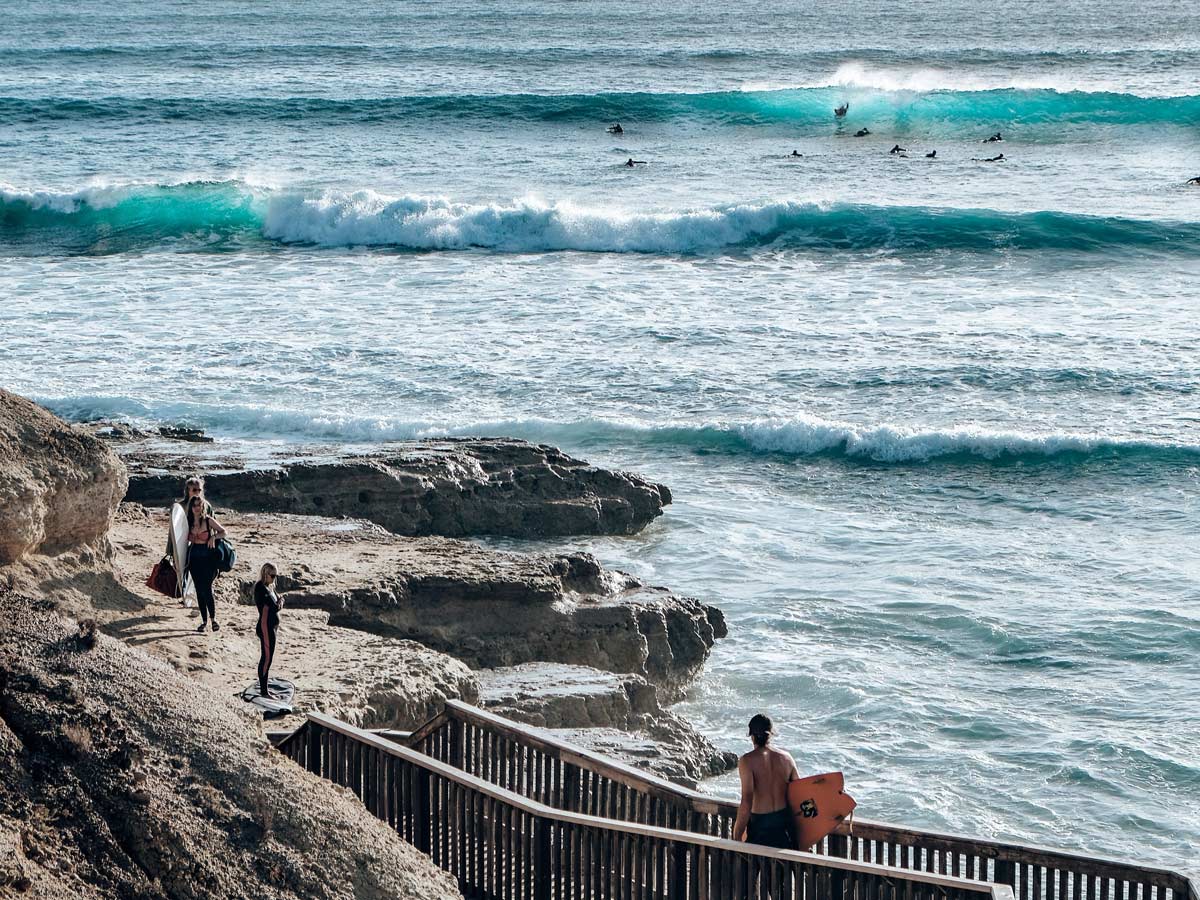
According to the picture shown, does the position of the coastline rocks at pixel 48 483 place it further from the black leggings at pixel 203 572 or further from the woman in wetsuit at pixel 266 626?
the woman in wetsuit at pixel 266 626

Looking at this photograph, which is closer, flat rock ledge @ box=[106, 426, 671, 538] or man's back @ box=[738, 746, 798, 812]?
man's back @ box=[738, 746, 798, 812]

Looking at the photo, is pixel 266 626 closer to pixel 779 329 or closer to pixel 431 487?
pixel 431 487

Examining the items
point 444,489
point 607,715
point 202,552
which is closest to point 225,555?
point 202,552

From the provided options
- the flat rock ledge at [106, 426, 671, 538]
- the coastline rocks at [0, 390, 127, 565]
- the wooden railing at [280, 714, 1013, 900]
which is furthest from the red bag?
the flat rock ledge at [106, 426, 671, 538]

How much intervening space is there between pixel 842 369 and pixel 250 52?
44.1 m

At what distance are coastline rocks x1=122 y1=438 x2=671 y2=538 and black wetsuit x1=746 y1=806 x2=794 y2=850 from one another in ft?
22.7

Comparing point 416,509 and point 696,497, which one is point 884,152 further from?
point 416,509

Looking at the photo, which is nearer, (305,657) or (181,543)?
(305,657)

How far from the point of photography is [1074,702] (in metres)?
12.4

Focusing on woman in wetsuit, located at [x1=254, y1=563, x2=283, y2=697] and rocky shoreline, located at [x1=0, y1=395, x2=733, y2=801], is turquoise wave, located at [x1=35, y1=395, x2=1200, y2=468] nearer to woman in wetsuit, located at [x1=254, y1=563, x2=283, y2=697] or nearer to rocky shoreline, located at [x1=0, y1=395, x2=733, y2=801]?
rocky shoreline, located at [x1=0, y1=395, x2=733, y2=801]

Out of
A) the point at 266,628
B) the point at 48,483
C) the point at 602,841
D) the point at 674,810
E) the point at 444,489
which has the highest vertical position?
the point at 48,483

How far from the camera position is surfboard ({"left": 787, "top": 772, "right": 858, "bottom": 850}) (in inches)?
277

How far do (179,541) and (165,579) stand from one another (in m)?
0.27

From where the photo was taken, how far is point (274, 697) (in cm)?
884
